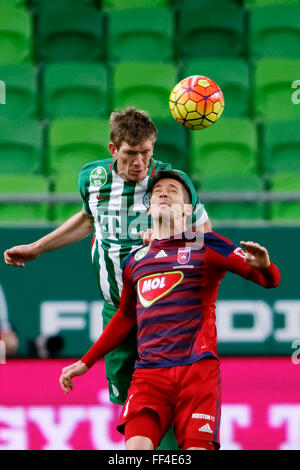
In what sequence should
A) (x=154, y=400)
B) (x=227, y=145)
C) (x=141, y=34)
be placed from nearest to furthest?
A: (x=154, y=400) < (x=227, y=145) < (x=141, y=34)

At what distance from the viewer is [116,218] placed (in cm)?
416

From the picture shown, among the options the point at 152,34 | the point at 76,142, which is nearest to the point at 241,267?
the point at 76,142

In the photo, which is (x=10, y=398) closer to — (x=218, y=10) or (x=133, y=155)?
(x=133, y=155)

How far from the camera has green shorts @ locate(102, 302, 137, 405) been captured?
417 cm

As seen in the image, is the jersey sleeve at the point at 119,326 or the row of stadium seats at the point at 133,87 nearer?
the jersey sleeve at the point at 119,326

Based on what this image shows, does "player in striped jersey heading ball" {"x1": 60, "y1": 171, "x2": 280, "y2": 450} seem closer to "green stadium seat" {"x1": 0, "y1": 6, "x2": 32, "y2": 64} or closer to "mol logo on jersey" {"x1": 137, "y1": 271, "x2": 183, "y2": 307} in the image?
"mol logo on jersey" {"x1": 137, "y1": 271, "x2": 183, "y2": 307}

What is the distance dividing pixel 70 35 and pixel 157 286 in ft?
17.3

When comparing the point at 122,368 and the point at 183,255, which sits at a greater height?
the point at 183,255

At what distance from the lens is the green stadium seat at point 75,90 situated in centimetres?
777

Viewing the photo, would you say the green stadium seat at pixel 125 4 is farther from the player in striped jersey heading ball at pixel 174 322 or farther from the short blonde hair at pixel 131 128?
the player in striped jersey heading ball at pixel 174 322

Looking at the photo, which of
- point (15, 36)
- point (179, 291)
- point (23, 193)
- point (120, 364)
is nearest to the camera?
point (179, 291)

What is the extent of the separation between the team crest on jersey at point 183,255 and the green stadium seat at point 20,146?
3.70m

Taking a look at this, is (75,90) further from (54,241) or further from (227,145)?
(54,241)

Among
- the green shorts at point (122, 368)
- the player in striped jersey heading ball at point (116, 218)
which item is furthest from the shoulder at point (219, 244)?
the green shorts at point (122, 368)
